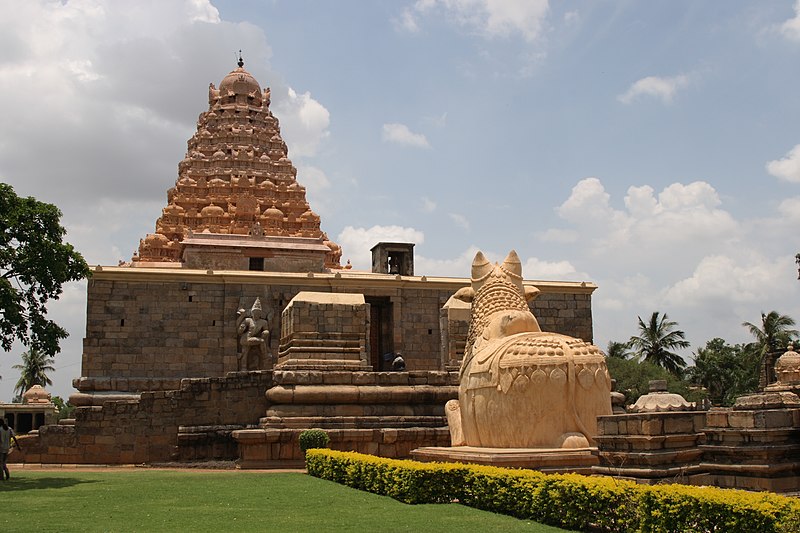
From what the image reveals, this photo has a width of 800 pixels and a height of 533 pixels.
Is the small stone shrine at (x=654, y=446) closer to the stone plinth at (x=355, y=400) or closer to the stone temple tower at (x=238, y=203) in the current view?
the stone plinth at (x=355, y=400)

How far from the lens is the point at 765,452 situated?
743cm

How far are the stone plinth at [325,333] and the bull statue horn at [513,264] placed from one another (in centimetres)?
479

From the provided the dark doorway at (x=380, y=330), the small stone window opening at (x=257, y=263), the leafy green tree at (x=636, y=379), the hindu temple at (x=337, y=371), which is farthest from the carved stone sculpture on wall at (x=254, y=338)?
the leafy green tree at (x=636, y=379)

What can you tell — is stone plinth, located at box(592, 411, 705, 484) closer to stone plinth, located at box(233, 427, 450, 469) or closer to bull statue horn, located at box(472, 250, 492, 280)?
bull statue horn, located at box(472, 250, 492, 280)

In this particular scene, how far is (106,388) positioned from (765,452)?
63.7ft

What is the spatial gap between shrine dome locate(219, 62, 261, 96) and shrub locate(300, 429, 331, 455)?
33.8m

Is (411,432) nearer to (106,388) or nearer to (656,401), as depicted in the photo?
(656,401)

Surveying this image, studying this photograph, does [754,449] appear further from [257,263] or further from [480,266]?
[257,263]

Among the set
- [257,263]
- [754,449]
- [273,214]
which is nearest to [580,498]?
[754,449]

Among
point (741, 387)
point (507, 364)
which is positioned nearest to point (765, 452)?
point (507, 364)

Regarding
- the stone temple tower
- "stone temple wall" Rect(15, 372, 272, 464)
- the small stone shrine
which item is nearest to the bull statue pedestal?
the small stone shrine

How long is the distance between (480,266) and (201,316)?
15909mm

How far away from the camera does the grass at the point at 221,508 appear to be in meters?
7.39

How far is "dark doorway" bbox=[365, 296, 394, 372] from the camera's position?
27.3 metres
